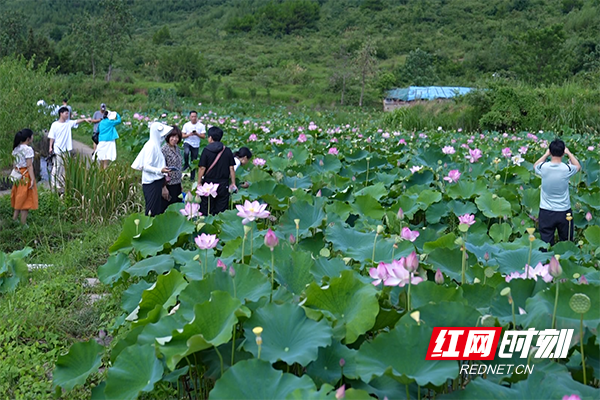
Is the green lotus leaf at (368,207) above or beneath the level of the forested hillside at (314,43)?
above

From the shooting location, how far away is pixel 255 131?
9.90 metres

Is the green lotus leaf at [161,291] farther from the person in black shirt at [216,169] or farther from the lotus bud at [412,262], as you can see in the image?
the person in black shirt at [216,169]

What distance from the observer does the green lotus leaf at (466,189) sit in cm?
455

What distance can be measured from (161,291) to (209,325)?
563mm

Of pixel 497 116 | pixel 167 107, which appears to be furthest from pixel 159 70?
pixel 497 116

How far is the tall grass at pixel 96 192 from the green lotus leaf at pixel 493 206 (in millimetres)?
3460

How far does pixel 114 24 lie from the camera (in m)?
32.8

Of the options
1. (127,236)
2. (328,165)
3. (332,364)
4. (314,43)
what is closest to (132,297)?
(127,236)

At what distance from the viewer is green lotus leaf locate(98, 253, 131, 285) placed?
2842 mm

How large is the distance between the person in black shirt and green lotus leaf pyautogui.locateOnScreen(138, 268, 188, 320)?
8.29 feet

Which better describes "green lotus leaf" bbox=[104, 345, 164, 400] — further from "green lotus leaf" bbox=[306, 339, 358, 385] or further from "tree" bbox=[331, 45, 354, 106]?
"tree" bbox=[331, 45, 354, 106]

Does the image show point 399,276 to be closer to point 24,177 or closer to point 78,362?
point 78,362

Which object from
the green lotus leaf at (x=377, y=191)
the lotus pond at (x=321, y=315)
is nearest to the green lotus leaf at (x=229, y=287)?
the lotus pond at (x=321, y=315)

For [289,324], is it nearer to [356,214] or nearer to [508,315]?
[508,315]
